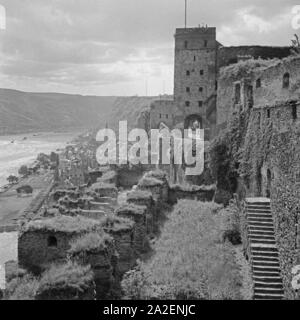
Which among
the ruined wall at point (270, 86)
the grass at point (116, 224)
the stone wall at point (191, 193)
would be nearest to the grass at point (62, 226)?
the grass at point (116, 224)

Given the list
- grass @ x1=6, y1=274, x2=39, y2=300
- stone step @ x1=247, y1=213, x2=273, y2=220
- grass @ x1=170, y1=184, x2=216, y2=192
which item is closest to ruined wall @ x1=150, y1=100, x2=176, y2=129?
grass @ x1=170, y1=184, x2=216, y2=192

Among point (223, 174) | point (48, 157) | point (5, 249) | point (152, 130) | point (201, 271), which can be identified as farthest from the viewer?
point (48, 157)

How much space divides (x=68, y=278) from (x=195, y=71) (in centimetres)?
3576

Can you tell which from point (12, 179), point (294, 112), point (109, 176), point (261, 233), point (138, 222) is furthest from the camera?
point (12, 179)

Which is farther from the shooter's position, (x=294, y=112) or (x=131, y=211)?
(x=131, y=211)

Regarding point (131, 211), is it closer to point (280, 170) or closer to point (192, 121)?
point (280, 170)

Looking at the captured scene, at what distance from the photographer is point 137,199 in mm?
18031

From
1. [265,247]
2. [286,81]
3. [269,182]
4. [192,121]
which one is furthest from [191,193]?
[192,121]

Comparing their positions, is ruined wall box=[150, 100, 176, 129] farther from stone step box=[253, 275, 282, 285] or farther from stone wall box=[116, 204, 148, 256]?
stone step box=[253, 275, 282, 285]

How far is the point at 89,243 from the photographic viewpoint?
1029 centimetres

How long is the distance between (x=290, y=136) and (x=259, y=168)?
4.25m

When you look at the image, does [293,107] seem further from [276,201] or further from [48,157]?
[48,157]

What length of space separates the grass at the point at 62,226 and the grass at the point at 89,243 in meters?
0.40
